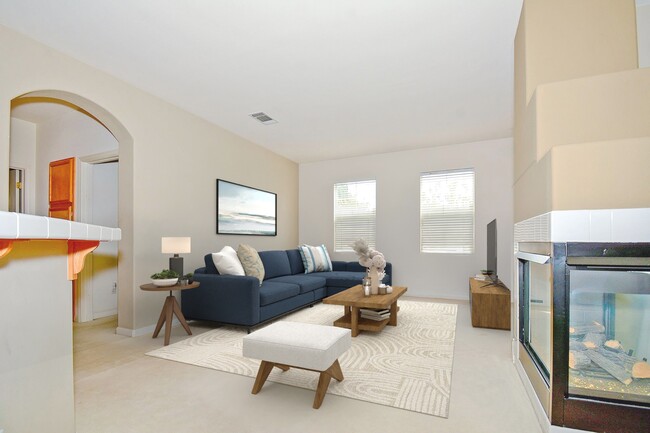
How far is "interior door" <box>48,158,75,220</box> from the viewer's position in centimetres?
434

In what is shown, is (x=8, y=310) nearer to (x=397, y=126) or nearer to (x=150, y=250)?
(x=150, y=250)

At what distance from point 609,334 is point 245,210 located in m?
4.55

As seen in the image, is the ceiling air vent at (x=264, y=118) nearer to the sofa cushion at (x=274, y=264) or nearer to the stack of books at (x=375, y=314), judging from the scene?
the sofa cushion at (x=274, y=264)

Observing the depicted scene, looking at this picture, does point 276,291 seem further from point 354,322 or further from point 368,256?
point 368,256

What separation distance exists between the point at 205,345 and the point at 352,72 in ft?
9.76

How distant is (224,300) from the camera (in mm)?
3666

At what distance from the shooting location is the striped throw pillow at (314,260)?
5641mm

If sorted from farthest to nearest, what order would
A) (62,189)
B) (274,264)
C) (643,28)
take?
1. (274,264)
2. (62,189)
3. (643,28)

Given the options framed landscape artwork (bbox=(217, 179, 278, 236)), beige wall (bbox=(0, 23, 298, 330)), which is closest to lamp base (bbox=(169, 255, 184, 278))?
beige wall (bbox=(0, 23, 298, 330))

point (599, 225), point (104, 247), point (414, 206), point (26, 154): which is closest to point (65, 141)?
point (26, 154)

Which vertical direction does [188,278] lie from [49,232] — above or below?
below

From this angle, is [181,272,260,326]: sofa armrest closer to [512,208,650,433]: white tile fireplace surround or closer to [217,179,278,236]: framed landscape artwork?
[217,179,278,236]: framed landscape artwork

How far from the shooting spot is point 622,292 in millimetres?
1661

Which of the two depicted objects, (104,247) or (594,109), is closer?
(594,109)
